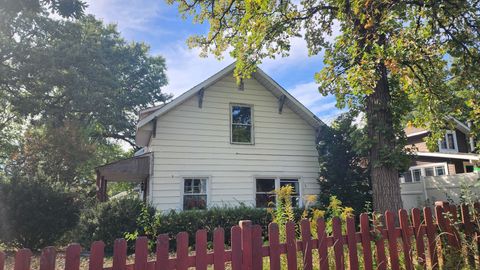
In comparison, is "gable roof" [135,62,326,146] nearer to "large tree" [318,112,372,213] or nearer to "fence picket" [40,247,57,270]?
"large tree" [318,112,372,213]

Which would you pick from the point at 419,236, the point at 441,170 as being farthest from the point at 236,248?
the point at 441,170

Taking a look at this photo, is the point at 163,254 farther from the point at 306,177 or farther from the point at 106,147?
the point at 106,147

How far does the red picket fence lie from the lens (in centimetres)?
282

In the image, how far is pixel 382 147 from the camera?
29.3 feet

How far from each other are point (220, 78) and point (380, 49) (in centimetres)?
728

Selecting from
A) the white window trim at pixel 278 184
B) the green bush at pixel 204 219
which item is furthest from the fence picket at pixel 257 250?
the white window trim at pixel 278 184

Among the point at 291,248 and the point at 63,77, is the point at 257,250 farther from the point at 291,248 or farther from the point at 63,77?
the point at 63,77

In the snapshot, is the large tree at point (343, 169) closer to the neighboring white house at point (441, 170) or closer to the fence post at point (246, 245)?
the neighboring white house at point (441, 170)

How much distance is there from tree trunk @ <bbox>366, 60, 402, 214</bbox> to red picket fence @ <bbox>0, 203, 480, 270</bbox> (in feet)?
12.6

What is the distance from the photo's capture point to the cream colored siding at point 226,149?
467 inches

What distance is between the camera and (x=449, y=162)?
73.3ft

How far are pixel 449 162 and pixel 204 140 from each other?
18.7 m

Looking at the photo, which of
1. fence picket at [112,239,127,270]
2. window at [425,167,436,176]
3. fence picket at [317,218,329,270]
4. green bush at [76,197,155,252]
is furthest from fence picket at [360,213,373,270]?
window at [425,167,436,176]

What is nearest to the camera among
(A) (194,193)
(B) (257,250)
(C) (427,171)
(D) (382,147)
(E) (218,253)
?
(E) (218,253)
